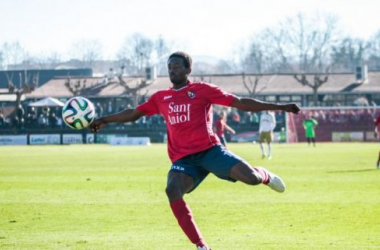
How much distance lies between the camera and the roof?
86688mm

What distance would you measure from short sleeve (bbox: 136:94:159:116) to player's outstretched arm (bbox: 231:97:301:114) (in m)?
1.09

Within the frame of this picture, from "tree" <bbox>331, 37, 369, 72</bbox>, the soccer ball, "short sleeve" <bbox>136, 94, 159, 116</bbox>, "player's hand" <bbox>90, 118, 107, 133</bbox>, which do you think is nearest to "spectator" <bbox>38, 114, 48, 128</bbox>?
the soccer ball

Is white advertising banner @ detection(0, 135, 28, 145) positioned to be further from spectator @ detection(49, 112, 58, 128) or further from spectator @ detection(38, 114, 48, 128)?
spectator @ detection(49, 112, 58, 128)

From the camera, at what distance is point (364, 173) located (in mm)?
27000

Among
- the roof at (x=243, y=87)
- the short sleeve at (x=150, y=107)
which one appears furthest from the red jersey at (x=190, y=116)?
the roof at (x=243, y=87)

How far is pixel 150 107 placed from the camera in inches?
467

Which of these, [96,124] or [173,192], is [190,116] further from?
[96,124]

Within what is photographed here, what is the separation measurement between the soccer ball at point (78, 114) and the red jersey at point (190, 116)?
5.26ft

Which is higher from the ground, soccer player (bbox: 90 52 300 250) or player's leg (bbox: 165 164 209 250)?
soccer player (bbox: 90 52 300 250)

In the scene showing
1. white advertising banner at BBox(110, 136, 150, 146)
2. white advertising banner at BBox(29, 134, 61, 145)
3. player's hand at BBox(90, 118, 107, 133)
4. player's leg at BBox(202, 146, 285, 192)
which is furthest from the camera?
white advertising banner at BBox(29, 134, 61, 145)

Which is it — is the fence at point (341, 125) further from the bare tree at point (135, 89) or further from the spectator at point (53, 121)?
the bare tree at point (135, 89)

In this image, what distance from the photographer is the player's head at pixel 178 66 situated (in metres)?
11.3

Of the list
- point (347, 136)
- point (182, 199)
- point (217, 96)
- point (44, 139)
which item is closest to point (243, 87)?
point (347, 136)

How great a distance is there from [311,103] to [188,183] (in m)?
75.7
